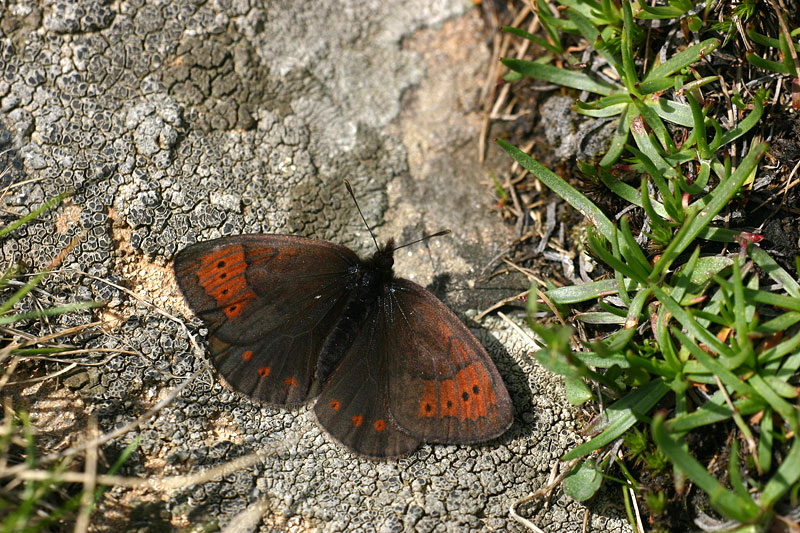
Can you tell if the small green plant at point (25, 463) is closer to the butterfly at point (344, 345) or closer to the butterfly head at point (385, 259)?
the butterfly at point (344, 345)

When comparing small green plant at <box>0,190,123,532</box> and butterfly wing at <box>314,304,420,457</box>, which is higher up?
small green plant at <box>0,190,123,532</box>

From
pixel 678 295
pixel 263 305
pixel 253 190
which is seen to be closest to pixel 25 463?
pixel 263 305

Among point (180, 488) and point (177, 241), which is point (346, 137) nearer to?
point (177, 241)

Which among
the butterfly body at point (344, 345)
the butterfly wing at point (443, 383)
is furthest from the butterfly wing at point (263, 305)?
the butterfly wing at point (443, 383)

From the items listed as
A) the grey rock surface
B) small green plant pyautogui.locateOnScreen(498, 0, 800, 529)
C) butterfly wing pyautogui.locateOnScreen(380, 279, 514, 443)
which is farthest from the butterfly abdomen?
small green plant pyautogui.locateOnScreen(498, 0, 800, 529)

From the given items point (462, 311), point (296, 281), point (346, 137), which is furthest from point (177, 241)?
point (462, 311)

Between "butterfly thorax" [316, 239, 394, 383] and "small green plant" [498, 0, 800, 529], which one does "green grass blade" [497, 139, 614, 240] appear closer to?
"small green plant" [498, 0, 800, 529]

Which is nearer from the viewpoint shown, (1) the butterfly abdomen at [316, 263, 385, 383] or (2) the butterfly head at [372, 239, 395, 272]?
(1) the butterfly abdomen at [316, 263, 385, 383]

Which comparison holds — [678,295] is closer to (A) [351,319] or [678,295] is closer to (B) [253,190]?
(A) [351,319]
